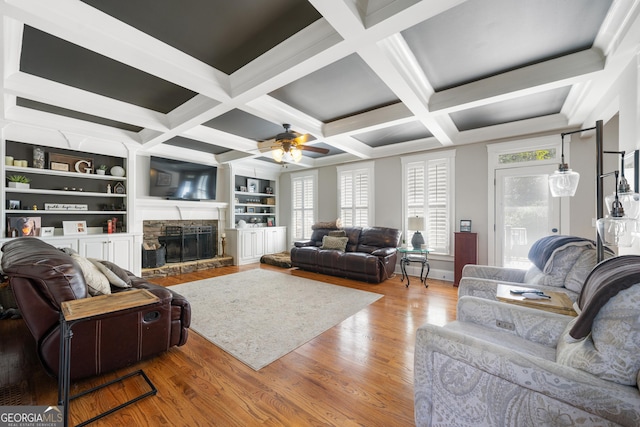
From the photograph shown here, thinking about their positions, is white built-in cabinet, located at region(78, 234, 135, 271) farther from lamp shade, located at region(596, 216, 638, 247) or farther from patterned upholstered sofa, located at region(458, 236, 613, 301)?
lamp shade, located at region(596, 216, 638, 247)

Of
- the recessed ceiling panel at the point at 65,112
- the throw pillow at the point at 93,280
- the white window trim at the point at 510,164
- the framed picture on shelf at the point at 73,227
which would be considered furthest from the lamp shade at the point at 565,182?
the framed picture on shelf at the point at 73,227

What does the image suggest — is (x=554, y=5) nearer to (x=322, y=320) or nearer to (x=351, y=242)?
(x=322, y=320)

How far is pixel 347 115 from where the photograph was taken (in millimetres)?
4074

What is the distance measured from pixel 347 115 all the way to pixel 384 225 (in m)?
2.83

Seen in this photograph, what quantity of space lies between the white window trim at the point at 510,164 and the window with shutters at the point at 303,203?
4090 mm

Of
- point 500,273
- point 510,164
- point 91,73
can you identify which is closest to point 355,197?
point 510,164

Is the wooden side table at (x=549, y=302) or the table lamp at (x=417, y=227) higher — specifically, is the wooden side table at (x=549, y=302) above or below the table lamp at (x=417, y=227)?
below

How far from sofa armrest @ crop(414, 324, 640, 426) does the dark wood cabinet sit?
383 cm

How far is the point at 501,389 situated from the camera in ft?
3.75

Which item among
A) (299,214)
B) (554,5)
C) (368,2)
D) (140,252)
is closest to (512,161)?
(554,5)

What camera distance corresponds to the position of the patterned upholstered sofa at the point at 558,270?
2182mm

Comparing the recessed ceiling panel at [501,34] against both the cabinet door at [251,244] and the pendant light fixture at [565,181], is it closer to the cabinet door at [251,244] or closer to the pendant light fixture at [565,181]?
the pendant light fixture at [565,181]

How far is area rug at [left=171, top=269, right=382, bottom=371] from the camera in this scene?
259 centimetres

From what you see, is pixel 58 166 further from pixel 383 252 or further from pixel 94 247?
pixel 383 252
